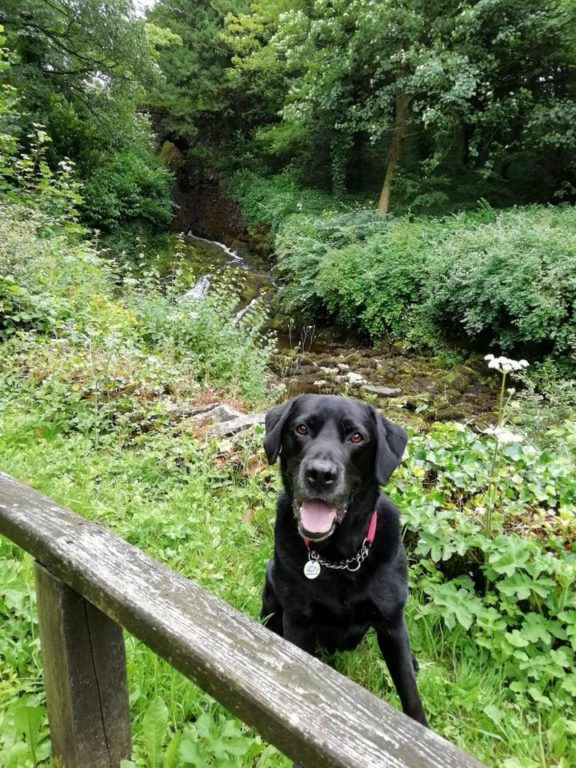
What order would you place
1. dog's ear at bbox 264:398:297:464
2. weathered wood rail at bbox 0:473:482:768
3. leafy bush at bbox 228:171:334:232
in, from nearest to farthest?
weathered wood rail at bbox 0:473:482:768
dog's ear at bbox 264:398:297:464
leafy bush at bbox 228:171:334:232

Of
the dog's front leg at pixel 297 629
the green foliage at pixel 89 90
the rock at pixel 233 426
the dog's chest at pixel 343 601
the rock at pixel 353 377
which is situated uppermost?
the green foliage at pixel 89 90

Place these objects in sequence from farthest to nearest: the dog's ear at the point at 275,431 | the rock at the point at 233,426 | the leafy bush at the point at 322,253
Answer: the leafy bush at the point at 322,253 < the rock at the point at 233,426 < the dog's ear at the point at 275,431

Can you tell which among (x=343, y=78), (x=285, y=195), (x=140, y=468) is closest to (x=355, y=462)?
(x=140, y=468)

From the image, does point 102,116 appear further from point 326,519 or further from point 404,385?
point 326,519

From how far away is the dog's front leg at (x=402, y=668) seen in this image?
1.90m

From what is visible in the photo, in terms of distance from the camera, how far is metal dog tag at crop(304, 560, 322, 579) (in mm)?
1917

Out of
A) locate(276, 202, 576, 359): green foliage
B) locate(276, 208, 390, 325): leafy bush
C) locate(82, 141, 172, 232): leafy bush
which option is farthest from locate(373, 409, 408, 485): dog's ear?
locate(82, 141, 172, 232): leafy bush

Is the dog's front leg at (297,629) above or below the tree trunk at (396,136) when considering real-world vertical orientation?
below

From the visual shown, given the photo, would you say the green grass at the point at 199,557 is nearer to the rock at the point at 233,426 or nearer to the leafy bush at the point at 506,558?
the leafy bush at the point at 506,558

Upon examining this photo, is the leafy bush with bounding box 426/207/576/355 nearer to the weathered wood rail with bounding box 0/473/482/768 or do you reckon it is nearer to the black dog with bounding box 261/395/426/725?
the black dog with bounding box 261/395/426/725

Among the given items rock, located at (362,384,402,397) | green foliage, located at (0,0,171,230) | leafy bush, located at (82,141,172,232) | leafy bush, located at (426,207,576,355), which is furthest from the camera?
leafy bush, located at (82,141,172,232)

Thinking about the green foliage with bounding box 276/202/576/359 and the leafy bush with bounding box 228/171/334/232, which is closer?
the green foliage with bounding box 276/202/576/359

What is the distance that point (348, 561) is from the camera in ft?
6.39

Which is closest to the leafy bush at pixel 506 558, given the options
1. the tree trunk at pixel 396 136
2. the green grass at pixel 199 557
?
the green grass at pixel 199 557
